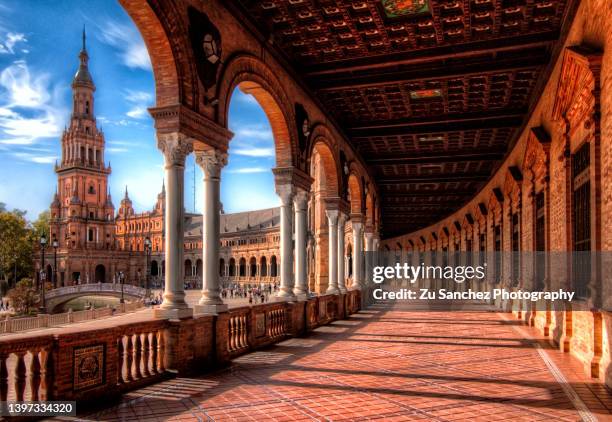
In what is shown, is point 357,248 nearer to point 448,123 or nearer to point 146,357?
point 448,123

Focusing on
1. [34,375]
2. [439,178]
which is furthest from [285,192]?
[439,178]

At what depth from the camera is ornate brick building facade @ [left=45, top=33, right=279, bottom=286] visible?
103 meters

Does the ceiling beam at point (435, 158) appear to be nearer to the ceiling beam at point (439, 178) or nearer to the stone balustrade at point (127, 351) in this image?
the ceiling beam at point (439, 178)

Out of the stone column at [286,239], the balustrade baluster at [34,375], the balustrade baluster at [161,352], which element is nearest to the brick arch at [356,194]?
the stone column at [286,239]

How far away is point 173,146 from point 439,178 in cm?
2180

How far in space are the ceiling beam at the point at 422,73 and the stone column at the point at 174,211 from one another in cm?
643

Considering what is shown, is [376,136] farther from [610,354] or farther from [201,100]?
[610,354]

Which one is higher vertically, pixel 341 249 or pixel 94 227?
pixel 94 227

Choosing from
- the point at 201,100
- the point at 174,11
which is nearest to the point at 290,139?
the point at 201,100

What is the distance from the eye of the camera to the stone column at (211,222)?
32.7 ft

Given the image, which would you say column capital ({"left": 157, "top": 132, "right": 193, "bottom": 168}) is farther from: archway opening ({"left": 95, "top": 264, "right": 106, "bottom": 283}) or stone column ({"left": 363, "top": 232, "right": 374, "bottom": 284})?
archway opening ({"left": 95, "top": 264, "right": 106, "bottom": 283})

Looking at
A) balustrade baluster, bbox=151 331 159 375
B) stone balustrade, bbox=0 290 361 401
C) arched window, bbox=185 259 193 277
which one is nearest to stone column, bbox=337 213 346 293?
stone balustrade, bbox=0 290 361 401

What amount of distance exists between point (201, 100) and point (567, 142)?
746cm

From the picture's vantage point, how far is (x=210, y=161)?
397 inches
